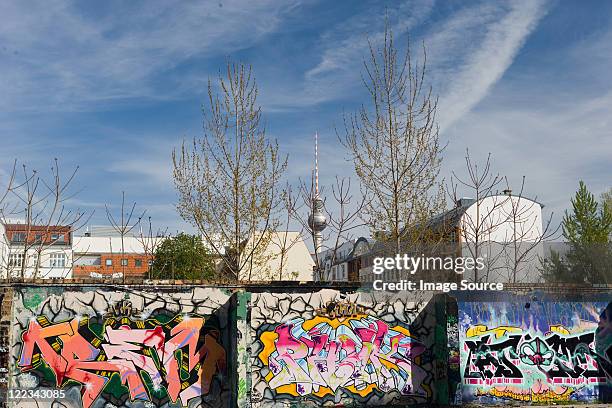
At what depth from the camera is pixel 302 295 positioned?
1366 centimetres

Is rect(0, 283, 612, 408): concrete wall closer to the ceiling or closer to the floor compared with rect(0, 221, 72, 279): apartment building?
closer to the floor

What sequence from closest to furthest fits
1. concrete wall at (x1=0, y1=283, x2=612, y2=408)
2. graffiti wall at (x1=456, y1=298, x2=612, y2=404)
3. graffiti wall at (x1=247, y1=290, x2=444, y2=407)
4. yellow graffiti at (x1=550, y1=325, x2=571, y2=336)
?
concrete wall at (x1=0, y1=283, x2=612, y2=408) < graffiti wall at (x1=247, y1=290, x2=444, y2=407) < graffiti wall at (x1=456, y1=298, x2=612, y2=404) < yellow graffiti at (x1=550, y1=325, x2=571, y2=336)

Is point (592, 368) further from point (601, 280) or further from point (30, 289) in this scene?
point (30, 289)

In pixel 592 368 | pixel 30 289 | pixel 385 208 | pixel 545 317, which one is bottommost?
pixel 592 368

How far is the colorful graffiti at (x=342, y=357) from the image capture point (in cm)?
1348

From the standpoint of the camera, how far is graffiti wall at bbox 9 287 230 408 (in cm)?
1245

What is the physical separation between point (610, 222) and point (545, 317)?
28304 millimetres

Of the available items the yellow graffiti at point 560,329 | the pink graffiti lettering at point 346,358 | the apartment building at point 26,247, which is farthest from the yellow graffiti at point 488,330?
the apartment building at point 26,247

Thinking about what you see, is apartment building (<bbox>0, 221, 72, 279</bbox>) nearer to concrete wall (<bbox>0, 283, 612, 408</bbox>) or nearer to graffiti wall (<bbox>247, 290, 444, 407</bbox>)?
concrete wall (<bbox>0, 283, 612, 408</bbox>)

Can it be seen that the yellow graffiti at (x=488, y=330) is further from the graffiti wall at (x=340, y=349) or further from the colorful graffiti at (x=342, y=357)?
the colorful graffiti at (x=342, y=357)

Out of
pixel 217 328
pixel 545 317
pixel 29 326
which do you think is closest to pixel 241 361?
pixel 217 328

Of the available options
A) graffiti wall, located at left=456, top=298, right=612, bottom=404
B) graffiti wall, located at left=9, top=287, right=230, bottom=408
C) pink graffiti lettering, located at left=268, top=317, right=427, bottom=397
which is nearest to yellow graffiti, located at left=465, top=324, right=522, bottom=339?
graffiti wall, located at left=456, top=298, right=612, bottom=404

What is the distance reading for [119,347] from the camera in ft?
41.9

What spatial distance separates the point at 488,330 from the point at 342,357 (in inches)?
137
